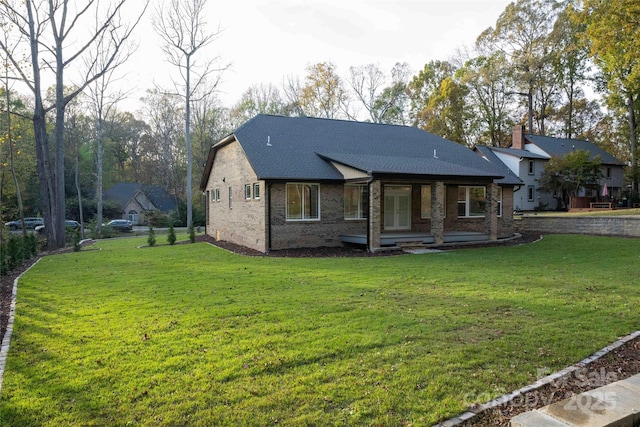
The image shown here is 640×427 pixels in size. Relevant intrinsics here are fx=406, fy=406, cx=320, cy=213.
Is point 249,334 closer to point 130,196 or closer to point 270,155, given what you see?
point 270,155

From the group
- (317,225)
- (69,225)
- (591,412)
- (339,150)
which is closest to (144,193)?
(69,225)

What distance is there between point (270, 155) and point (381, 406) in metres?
13.9

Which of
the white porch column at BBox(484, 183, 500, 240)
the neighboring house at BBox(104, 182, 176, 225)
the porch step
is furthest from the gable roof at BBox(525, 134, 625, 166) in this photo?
the neighboring house at BBox(104, 182, 176, 225)

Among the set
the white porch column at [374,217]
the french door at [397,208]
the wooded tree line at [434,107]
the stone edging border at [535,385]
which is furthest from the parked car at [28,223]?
the stone edging border at [535,385]

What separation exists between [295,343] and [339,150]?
46.9 ft

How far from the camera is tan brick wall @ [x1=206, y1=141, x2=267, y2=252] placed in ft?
52.5

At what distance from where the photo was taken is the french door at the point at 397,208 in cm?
1823

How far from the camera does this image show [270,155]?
654 inches

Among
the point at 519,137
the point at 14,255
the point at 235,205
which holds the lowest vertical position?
the point at 14,255

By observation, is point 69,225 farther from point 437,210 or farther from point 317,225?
point 437,210

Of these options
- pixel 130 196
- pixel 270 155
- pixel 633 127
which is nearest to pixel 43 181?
pixel 270 155

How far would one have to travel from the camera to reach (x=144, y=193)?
46.8 m

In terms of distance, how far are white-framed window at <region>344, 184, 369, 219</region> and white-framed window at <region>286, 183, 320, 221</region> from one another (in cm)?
135

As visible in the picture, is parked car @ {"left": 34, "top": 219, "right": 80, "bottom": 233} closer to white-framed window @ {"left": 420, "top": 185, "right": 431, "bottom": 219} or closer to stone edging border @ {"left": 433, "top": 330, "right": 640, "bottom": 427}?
white-framed window @ {"left": 420, "top": 185, "right": 431, "bottom": 219}
